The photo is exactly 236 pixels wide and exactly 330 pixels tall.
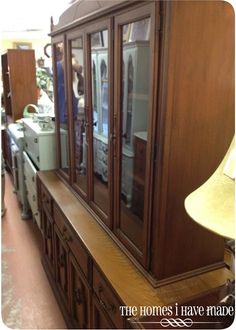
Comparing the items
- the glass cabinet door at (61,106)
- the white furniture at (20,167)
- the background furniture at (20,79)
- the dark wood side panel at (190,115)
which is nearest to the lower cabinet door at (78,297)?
the dark wood side panel at (190,115)

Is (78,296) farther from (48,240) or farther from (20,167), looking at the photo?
(20,167)

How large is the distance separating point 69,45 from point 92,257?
1.24 metres

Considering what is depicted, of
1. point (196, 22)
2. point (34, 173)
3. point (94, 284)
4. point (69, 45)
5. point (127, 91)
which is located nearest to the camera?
point (196, 22)

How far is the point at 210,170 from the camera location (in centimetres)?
118

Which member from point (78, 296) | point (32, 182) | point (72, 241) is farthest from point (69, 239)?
point (32, 182)

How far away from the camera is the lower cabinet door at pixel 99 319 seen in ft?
4.34

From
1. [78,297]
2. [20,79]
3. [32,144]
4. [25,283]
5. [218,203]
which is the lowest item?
[25,283]

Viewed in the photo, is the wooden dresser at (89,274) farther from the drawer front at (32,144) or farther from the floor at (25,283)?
the drawer front at (32,144)

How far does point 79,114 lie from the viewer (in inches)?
75.1

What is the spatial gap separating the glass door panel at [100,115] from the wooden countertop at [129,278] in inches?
6.0

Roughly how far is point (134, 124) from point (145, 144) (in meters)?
0.14

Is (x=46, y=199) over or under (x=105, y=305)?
over

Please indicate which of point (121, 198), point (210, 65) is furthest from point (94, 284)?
point (210, 65)

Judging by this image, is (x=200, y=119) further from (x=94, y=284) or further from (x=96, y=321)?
(x=96, y=321)
